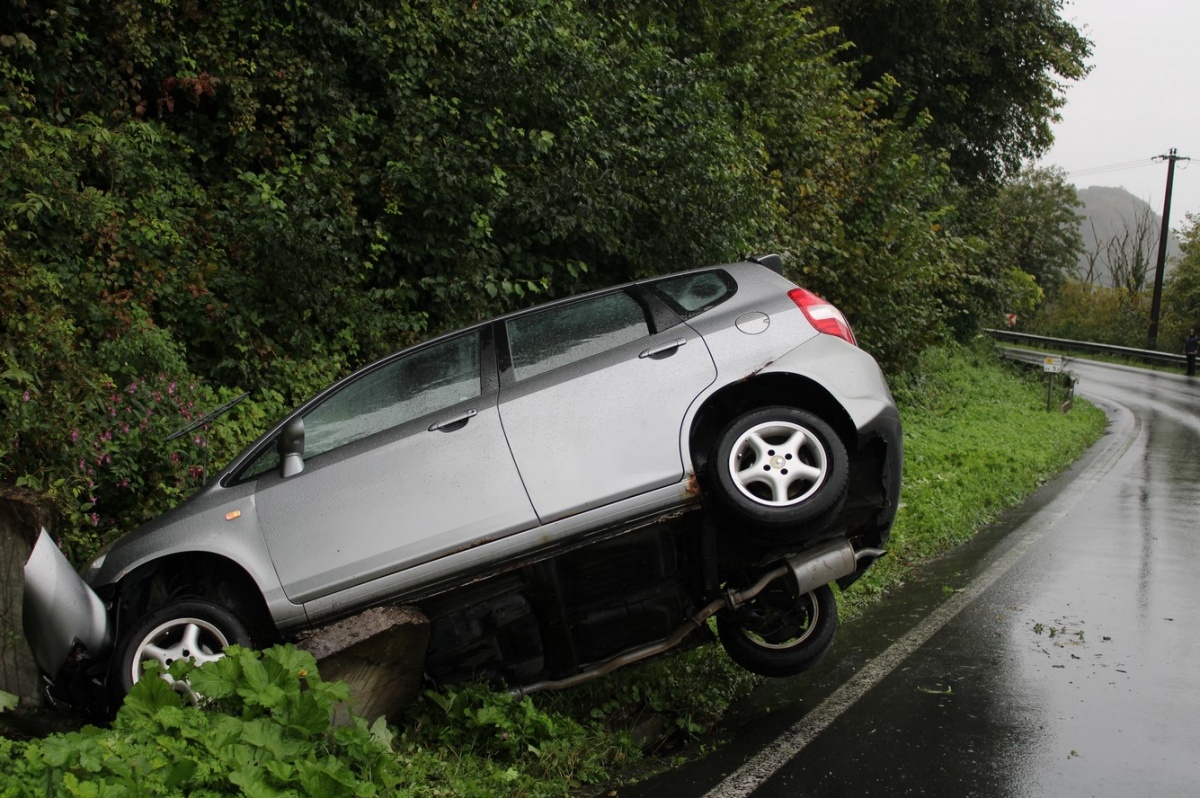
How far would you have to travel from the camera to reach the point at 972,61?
25.1m

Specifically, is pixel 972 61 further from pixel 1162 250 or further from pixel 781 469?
pixel 1162 250

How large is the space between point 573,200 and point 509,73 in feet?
4.44

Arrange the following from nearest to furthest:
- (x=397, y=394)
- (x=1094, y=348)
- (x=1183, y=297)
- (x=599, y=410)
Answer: (x=599, y=410), (x=397, y=394), (x=1094, y=348), (x=1183, y=297)

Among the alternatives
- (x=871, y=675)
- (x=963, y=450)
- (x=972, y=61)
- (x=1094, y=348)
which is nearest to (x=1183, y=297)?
(x=1094, y=348)

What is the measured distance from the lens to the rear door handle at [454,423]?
16.1ft

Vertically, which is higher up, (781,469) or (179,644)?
(781,469)

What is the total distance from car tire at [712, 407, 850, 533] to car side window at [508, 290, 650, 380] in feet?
2.37

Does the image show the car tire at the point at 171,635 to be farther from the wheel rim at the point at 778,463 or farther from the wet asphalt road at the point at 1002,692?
A: the wheel rim at the point at 778,463

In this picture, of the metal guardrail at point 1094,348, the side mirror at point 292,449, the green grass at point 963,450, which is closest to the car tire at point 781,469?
the side mirror at point 292,449

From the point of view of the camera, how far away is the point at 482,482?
4.80 meters

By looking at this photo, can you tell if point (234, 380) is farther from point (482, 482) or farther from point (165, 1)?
point (482, 482)

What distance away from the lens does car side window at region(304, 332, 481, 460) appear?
508 cm

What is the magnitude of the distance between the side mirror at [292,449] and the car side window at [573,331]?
3.37ft

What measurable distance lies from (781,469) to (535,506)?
113cm
